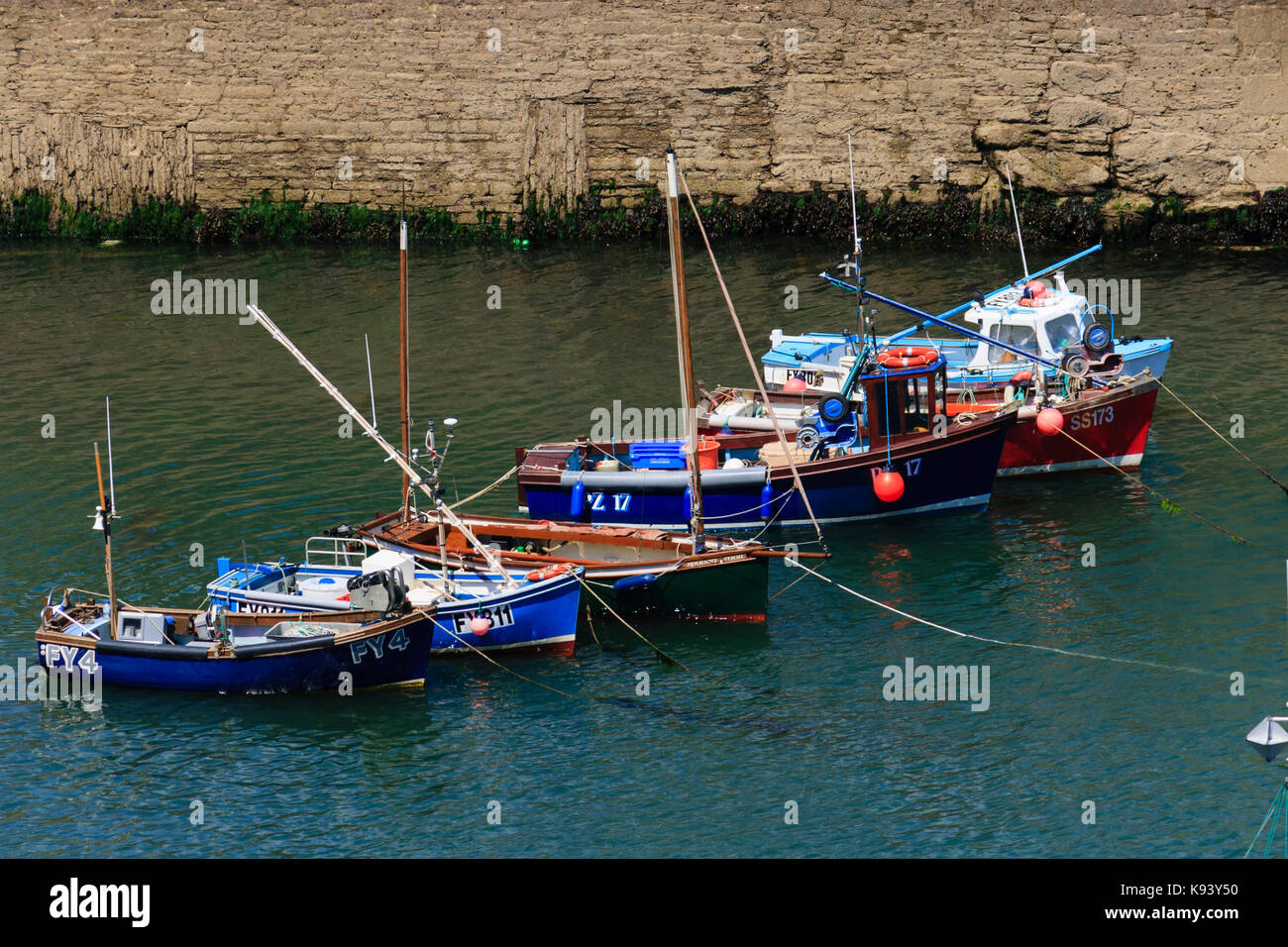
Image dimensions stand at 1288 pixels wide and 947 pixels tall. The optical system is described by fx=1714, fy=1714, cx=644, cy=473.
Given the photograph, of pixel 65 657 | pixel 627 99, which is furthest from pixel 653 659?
pixel 627 99

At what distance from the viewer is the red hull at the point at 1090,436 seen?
3488cm

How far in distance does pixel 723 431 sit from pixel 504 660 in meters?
9.23


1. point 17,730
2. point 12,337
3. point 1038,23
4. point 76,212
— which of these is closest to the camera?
point 17,730

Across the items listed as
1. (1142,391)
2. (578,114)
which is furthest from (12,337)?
(1142,391)

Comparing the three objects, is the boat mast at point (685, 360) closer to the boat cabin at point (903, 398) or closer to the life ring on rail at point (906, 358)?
the boat cabin at point (903, 398)

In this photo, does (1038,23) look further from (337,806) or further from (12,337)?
(337,806)

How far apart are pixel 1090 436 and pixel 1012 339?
300 centimetres

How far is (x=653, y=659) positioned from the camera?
2784cm

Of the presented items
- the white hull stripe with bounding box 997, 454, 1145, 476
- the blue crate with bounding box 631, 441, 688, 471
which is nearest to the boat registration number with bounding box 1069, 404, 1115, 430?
the white hull stripe with bounding box 997, 454, 1145, 476

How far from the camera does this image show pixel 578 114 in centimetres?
5634

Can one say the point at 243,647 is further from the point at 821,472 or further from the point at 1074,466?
the point at 1074,466

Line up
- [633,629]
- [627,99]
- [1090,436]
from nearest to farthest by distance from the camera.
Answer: [633,629] < [1090,436] < [627,99]

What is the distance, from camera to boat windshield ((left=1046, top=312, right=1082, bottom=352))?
1446 inches

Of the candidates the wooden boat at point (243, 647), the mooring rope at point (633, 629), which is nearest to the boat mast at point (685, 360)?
the mooring rope at point (633, 629)
